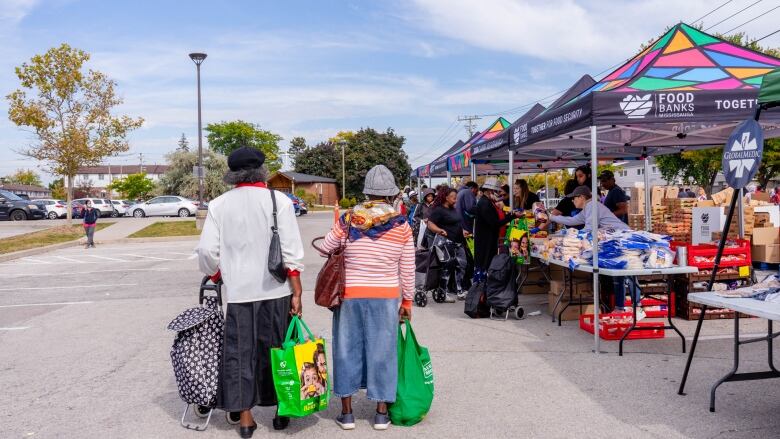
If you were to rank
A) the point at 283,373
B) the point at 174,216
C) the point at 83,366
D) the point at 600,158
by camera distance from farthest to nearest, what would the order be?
the point at 174,216 → the point at 600,158 → the point at 83,366 → the point at 283,373

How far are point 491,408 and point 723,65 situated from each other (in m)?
5.15

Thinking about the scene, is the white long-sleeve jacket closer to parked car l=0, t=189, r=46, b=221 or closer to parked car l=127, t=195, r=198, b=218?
parked car l=127, t=195, r=198, b=218

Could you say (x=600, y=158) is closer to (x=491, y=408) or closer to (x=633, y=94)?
(x=633, y=94)

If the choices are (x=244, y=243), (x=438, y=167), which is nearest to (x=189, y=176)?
(x=438, y=167)

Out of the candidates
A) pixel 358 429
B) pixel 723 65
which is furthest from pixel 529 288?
pixel 358 429


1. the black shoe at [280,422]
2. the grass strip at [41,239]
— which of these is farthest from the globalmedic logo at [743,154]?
the grass strip at [41,239]

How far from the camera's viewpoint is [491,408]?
5023 millimetres

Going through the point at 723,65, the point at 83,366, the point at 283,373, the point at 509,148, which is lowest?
the point at 83,366

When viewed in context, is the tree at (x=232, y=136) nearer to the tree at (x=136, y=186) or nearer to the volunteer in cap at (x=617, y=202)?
the tree at (x=136, y=186)

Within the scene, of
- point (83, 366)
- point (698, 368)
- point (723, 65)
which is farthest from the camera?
point (723, 65)

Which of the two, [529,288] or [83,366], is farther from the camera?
[529,288]

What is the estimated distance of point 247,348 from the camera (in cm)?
439

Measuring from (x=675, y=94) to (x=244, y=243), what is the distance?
4609mm

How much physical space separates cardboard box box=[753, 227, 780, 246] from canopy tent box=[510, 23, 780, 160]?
3.18m
